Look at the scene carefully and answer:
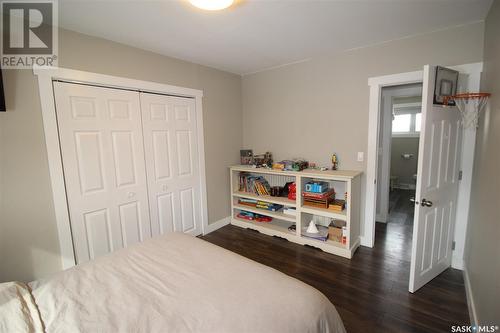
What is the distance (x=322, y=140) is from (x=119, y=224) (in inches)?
103

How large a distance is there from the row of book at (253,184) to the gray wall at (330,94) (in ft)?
1.59

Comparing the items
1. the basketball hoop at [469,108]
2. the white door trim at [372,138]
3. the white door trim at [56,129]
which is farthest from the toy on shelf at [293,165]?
the white door trim at [56,129]

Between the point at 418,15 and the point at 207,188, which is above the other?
the point at 418,15

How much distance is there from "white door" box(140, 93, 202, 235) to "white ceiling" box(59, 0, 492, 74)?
2.20 ft

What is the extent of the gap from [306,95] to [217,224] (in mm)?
2286

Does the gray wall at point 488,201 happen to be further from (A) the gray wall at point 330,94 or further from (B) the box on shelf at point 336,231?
(B) the box on shelf at point 336,231

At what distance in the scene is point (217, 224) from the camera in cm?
352

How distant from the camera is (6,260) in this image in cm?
179

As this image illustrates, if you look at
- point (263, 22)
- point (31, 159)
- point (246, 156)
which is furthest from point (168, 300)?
point (246, 156)

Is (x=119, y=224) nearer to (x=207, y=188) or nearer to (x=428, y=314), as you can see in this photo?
(x=207, y=188)

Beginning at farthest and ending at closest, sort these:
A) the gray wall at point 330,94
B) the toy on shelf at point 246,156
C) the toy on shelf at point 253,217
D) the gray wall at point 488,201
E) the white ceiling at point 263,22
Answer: the toy on shelf at point 246,156, the toy on shelf at point 253,217, the gray wall at point 330,94, the white ceiling at point 263,22, the gray wall at point 488,201

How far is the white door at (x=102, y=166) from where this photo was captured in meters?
2.09

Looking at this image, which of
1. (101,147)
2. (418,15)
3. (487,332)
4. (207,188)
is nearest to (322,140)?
(418,15)

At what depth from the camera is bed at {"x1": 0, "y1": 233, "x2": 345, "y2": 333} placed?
3.22 ft
